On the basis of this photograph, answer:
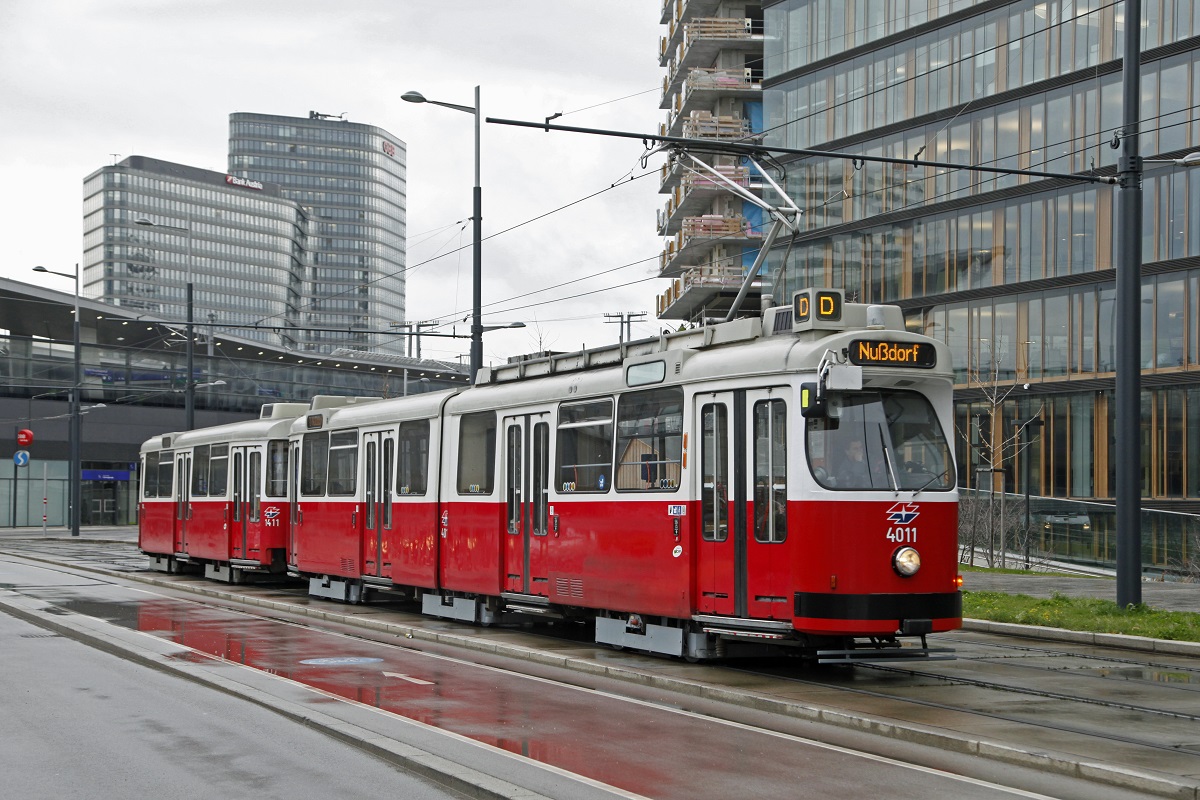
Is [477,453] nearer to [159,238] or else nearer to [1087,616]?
[1087,616]

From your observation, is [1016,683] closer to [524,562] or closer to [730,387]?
[730,387]

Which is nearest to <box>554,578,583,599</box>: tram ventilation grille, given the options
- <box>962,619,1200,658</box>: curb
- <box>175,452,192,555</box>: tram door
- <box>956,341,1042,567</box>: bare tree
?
<box>962,619,1200,658</box>: curb

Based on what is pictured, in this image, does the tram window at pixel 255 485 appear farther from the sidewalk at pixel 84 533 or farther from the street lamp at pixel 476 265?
the sidewalk at pixel 84 533

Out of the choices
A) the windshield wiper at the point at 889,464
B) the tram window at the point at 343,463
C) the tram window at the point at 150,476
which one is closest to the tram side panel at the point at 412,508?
the tram window at the point at 343,463

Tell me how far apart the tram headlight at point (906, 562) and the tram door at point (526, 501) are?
17.8 feet

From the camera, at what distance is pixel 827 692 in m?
12.7

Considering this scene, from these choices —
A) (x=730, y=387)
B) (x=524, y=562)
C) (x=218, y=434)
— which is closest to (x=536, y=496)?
(x=524, y=562)

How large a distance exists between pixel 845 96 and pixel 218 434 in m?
31.0

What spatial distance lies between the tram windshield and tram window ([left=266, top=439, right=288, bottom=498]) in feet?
51.5

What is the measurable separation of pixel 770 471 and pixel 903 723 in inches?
138

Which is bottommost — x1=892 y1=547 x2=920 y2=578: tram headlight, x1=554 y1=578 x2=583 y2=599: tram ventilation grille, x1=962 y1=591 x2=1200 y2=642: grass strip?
x1=962 y1=591 x2=1200 y2=642: grass strip

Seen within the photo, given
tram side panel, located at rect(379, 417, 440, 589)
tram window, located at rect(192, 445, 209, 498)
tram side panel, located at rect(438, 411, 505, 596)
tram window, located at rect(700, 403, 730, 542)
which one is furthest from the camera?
tram window, located at rect(192, 445, 209, 498)

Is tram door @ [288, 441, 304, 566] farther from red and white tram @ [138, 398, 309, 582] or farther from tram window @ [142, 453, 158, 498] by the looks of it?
tram window @ [142, 453, 158, 498]

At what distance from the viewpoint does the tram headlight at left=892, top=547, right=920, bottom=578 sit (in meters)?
13.1
